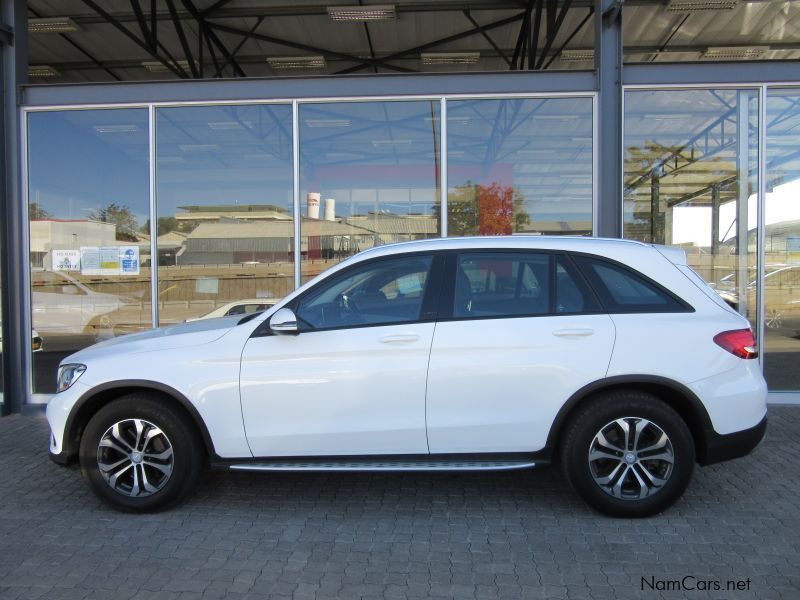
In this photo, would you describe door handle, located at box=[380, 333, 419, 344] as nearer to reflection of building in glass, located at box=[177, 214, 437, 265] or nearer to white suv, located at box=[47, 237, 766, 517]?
white suv, located at box=[47, 237, 766, 517]

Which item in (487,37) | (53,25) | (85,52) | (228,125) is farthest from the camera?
(85,52)

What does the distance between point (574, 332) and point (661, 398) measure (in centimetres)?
73

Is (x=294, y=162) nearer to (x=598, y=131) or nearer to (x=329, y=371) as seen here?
(x=598, y=131)

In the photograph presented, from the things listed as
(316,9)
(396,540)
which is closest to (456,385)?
(396,540)

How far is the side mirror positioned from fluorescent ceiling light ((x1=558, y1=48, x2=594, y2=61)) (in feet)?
35.6

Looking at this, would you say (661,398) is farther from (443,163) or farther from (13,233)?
(13,233)

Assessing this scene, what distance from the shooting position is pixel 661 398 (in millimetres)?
3816

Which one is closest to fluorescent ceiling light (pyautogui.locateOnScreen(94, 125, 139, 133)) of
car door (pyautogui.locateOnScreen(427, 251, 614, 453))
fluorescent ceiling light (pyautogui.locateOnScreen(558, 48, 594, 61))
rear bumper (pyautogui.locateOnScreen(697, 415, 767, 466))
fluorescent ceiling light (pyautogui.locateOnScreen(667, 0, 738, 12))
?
car door (pyautogui.locateOnScreen(427, 251, 614, 453))

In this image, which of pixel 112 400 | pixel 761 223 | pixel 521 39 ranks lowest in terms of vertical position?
pixel 112 400

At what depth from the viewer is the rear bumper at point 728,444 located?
368 centimetres

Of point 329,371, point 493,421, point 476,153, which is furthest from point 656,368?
point 476,153

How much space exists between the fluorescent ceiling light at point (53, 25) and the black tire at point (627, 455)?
1181cm

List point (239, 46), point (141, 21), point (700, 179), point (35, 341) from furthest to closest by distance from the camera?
point (239, 46) → point (141, 21) → point (700, 179) → point (35, 341)

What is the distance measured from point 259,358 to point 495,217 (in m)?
5.74
